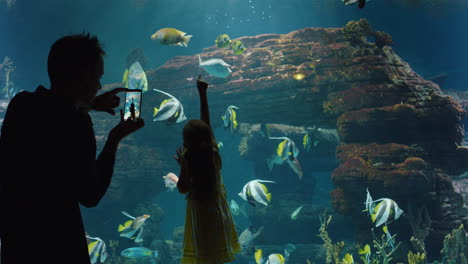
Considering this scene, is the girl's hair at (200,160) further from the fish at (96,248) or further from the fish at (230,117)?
the fish at (230,117)

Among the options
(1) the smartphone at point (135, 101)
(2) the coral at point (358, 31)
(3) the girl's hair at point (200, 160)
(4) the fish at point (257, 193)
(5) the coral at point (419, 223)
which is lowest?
(5) the coral at point (419, 223)

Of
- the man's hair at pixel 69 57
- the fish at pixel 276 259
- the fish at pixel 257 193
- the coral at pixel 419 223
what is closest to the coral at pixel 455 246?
the coral at pixel 419 223

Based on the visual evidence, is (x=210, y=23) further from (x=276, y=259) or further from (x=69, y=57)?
(x=69, y=57)

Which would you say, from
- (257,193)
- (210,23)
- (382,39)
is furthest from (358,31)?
(210,23)

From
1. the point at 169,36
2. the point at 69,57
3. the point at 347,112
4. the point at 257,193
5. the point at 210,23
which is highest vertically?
the point at 210,23

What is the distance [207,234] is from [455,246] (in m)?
7.54

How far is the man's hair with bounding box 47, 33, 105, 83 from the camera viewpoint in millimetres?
1195

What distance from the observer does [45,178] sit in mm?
1074

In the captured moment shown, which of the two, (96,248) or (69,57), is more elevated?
(69,57)

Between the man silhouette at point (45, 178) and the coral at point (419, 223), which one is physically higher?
the man silhouette at point (45, 178)

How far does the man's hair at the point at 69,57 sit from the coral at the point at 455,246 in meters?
8.30

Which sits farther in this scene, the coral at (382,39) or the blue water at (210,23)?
the blue water at (210,23)

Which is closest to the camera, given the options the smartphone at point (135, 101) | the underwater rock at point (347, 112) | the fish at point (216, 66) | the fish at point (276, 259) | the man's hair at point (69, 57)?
the man's hair at point (69, 57)

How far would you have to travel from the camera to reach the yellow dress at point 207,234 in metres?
1.70
